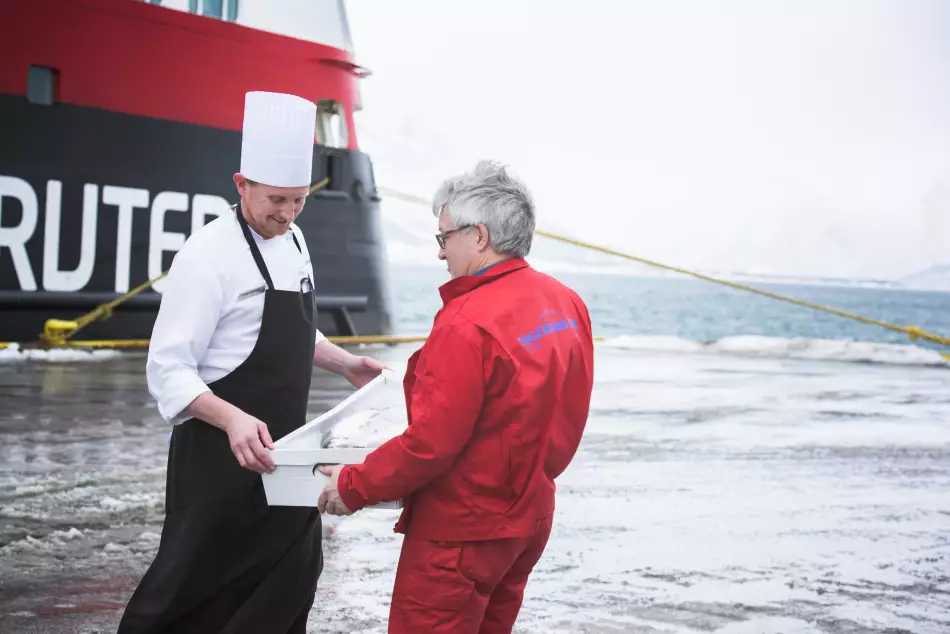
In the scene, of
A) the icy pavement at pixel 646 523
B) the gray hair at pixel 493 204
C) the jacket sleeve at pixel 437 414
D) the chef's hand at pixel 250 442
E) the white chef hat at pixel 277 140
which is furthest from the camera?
the icy pavement at pixel 646 523

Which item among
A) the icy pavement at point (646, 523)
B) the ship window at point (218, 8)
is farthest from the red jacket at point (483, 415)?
the ship window at point (218, 8)

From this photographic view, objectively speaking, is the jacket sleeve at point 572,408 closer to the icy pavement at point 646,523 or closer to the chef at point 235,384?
the chef at point 235,384

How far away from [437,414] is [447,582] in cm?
33

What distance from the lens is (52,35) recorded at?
978 centimetres

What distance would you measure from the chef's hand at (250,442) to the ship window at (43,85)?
8.60 m

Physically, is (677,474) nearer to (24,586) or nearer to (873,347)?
(24,586)

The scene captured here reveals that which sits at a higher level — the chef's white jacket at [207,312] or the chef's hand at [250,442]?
the chef's white jacket at [207,312]

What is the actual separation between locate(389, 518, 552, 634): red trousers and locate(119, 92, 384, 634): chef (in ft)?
1.38

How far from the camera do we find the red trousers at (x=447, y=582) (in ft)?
6.75

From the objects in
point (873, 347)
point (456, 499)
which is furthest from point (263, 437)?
point (873, 347)

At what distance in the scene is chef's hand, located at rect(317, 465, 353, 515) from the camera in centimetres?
211

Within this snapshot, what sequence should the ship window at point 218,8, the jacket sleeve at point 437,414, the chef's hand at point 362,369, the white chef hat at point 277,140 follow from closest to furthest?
1. the jacket sleeve at point 437,414
2. the white chef hat at point 277,140
3. the chef's hand at point 362,369
4. the ship window at point 218,8

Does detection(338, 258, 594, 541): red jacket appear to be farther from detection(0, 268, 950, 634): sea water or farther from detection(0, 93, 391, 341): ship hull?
detection(0, 93, 391, 341): ship hull

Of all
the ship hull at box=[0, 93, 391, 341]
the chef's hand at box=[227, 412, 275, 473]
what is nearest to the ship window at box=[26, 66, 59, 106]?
the ship hull at box=[0, 93, 391, 341]
